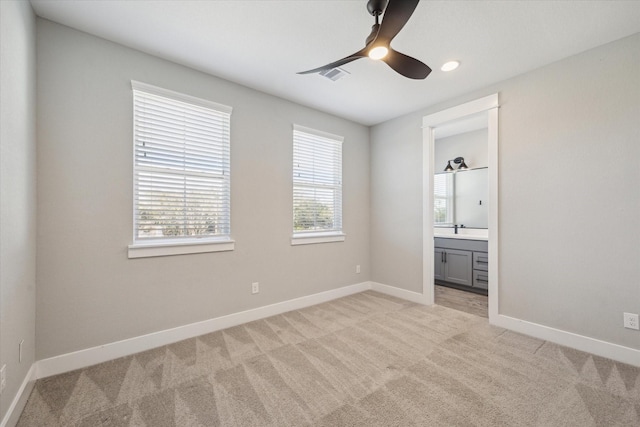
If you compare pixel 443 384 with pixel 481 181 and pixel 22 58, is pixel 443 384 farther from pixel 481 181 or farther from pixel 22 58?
pixel 481 181

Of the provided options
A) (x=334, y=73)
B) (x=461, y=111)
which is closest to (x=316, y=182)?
(x=334, y=73)

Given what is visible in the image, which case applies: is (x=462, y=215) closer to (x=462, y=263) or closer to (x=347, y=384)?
(x=462, y=263)

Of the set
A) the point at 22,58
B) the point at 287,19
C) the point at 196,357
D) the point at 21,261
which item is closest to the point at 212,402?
the point at 196,357

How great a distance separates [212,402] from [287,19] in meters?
2.72

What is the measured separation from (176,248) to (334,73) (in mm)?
2310

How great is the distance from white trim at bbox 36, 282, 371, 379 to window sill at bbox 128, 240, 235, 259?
2.34 ft

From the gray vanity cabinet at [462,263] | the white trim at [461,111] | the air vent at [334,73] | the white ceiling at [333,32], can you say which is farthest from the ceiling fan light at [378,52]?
the gray vanity cabinet at [462,263]

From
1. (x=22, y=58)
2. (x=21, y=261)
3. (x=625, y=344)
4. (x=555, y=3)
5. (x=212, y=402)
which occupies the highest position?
(x=555, y=3)

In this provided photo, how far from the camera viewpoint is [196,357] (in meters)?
2.21

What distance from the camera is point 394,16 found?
4.64ft

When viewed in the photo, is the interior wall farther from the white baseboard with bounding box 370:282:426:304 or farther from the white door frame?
the white baseboard with bounding box 370:282:426:304

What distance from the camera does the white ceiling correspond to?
6.04ft

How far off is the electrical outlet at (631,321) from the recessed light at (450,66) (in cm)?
258

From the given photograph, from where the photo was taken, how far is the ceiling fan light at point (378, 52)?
65.8 inches
